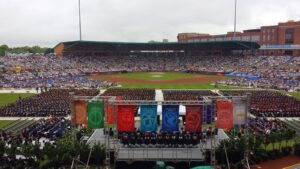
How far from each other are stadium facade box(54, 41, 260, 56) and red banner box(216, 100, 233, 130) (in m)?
85.5

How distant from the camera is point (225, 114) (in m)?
21.7

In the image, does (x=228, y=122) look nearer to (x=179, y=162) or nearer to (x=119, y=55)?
(x=179, y=162)

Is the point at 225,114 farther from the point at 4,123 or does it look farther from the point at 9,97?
the point at 9,97

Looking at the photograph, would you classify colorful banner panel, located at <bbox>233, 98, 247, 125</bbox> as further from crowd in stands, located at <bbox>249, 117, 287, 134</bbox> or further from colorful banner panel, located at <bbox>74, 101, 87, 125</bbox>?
colorful banner panel, located at <bbox>74, 101, 87, 125</bbox>

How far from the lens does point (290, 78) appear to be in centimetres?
7550

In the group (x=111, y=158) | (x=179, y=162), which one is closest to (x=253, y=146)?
(x=179, y=162)

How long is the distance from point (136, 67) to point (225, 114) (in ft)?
284

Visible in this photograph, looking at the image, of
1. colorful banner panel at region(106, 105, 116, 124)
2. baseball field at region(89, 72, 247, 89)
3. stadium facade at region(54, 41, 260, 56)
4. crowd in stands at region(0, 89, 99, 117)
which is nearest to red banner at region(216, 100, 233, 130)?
colorful banner panel at region(106, 105, 116, 124)

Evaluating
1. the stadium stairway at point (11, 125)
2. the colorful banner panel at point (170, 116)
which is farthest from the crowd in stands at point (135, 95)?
the colorful banner panel at point (170, 116)

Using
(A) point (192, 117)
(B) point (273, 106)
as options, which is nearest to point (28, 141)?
(A) point (192, 117)

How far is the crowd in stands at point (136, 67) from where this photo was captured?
70.4 metres

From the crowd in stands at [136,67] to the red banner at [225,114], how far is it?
152ft

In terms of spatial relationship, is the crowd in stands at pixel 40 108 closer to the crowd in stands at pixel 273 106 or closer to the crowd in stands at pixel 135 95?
the crowd in stands at pixel 135 95

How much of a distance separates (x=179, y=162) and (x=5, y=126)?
71.4 feet
